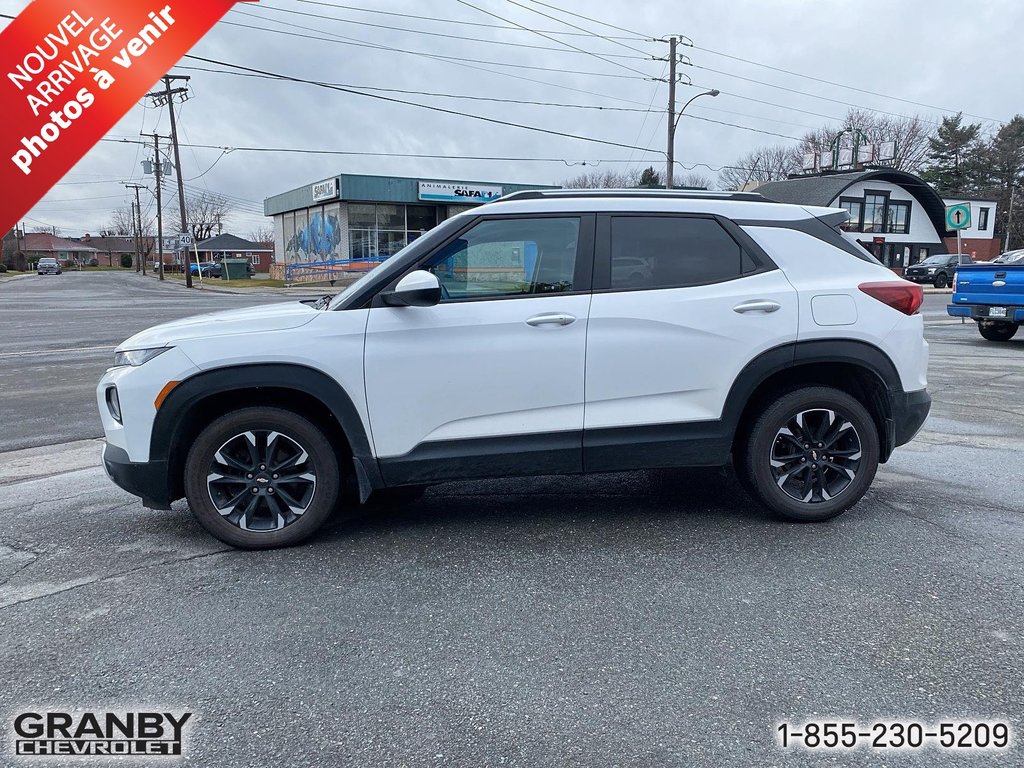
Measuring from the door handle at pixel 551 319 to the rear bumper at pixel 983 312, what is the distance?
11494 millimetres

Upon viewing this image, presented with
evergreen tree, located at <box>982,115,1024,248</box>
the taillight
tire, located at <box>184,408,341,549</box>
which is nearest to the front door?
tire, located at <box>184,408,341,549</box>

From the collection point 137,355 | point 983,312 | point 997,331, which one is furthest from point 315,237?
point 137,355

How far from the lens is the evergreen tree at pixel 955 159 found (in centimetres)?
7525

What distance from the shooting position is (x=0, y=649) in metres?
3.06

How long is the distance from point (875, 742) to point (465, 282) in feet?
9.16

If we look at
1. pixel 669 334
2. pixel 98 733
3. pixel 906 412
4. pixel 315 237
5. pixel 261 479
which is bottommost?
pixel 98 733

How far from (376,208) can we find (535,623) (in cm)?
4424

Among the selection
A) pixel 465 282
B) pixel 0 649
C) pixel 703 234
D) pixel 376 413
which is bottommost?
pixel 0 649

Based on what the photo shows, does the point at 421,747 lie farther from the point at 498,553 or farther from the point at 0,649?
the point at 0,649

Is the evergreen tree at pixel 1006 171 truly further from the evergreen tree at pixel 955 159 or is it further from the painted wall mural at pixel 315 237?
the painted wall mural at pixel 315 237

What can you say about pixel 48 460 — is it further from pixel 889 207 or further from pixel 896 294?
pixel 889 207

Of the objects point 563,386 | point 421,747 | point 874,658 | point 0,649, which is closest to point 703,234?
point 563,386

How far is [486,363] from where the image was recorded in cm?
391

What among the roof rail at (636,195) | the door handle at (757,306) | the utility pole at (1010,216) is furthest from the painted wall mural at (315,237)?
the utility pole at (1010,216)
